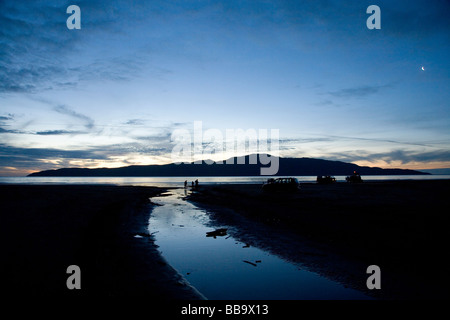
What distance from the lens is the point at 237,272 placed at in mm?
8500

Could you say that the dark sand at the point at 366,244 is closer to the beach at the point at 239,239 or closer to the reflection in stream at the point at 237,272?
the beach at the point at 239,239

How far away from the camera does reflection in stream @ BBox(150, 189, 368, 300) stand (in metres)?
6.76

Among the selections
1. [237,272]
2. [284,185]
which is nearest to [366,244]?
[237,272]

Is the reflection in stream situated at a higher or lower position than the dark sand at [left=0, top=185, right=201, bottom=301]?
lower

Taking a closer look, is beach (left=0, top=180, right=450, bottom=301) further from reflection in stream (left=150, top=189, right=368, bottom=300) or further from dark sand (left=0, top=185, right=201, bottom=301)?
reflection in stream (left=150, top=189, right=368, bottom=300)

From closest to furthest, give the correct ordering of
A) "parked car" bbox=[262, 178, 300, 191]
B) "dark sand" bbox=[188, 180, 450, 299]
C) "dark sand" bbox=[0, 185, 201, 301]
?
"dark sand" bbox=[0, 185, 201, 301], "dark sand" bbox=[188, 180, 450, 299], "parked car" bbox=[262, 178, 300, 191]

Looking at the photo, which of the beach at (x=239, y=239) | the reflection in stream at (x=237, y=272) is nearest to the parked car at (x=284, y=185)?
the beach at (x=239, y=239)

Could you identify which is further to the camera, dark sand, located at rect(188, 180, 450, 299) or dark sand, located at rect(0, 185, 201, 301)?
dark sand, located at rect(188, 180, 450, 299)

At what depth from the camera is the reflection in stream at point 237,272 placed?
676cm

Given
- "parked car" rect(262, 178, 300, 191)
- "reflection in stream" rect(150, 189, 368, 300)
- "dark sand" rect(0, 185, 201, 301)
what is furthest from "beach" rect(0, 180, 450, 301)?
"parked car" rect(262, 178, 300, 191)
